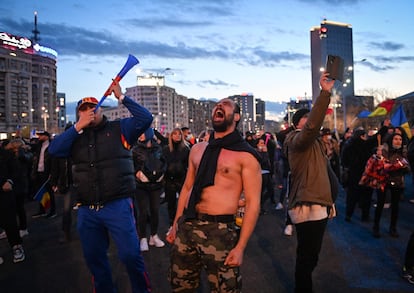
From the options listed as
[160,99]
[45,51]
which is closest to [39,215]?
[45,51]

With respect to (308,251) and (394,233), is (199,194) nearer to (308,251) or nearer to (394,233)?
(308,251)

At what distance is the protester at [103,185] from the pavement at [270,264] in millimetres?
1036

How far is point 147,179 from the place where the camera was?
21.1ft

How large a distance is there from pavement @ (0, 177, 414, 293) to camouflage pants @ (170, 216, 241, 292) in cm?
175

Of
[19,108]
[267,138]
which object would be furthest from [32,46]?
[267,138]

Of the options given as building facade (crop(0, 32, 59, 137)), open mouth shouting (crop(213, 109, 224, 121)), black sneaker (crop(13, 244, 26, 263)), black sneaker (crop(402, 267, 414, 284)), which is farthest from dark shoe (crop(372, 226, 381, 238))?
building facade (crop(0, 32, 59, 137))

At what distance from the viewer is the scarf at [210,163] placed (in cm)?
307

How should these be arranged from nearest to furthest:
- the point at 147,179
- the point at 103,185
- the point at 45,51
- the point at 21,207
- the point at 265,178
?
the point at 103,185, the point at 147,179, the point at 21,207, the point at 265,178, the point at 45,51

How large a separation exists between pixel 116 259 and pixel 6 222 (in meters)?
1.84

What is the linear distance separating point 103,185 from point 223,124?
1492mm

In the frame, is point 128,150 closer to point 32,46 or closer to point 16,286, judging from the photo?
point 16,286

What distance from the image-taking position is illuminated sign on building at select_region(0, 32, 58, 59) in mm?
104438

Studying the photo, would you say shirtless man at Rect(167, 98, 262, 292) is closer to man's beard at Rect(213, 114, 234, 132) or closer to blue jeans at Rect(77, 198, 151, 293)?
man's beard at Rect(213, 114, 234, 132)

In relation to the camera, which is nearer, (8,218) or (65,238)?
(8,218)
